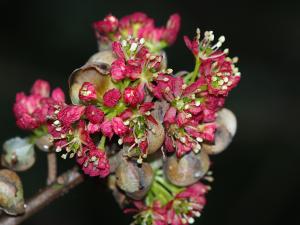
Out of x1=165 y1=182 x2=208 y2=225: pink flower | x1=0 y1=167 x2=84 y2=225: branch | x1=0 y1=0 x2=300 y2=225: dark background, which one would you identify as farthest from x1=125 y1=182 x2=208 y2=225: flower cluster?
x1=0 y1=0 x2=300 y2=225: dark background

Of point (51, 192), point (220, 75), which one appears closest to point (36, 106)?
point (51, 192)

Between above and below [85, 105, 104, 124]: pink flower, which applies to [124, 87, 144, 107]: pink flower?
above

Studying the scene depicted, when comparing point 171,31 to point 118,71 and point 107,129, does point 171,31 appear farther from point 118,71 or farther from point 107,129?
point 107,129

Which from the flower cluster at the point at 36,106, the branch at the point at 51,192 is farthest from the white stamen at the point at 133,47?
the branch at the point at 51,192

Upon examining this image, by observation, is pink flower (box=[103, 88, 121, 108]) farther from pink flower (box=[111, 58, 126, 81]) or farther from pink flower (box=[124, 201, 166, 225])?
pink flower (box=[124, 201, 166, 225])

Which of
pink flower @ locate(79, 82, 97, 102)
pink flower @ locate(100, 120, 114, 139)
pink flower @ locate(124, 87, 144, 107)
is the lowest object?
pink flower @ locate(100, 120, 114, 139)

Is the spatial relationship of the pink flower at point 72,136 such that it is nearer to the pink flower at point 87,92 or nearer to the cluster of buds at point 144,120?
the cluster of buds at point 144,120

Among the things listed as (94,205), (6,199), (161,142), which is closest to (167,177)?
(161,142)
